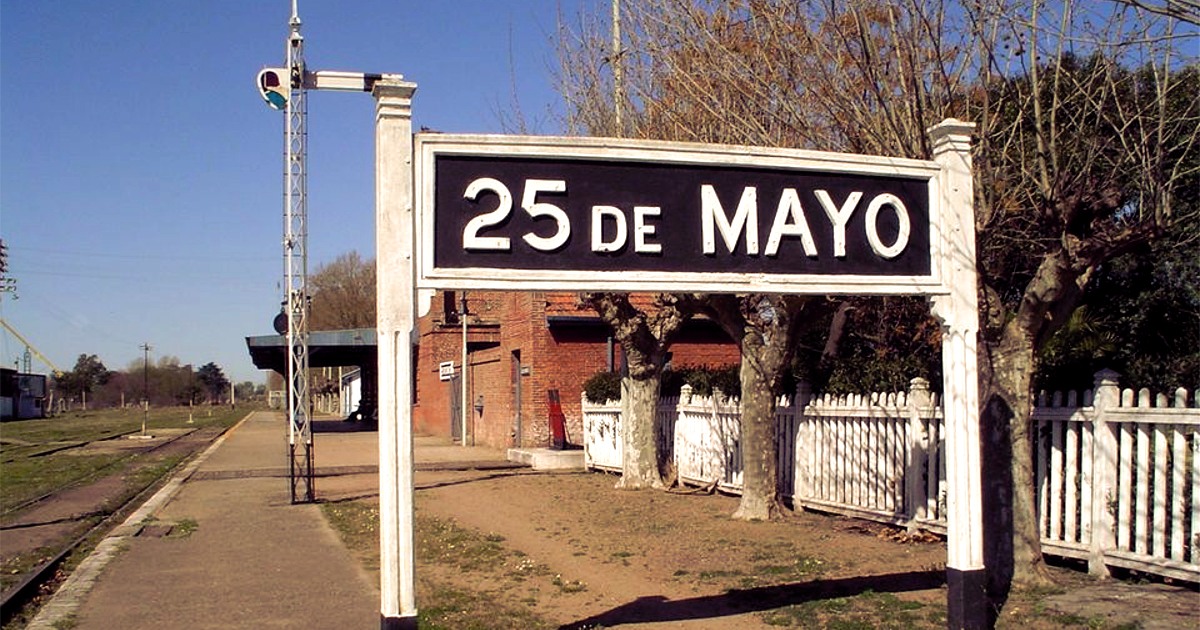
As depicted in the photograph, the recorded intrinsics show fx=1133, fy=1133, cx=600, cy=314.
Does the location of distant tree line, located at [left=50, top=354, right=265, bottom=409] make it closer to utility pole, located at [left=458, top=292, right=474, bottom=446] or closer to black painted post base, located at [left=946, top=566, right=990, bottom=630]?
utility pole, located at [left=458, top=292, right=474, bottom=446]

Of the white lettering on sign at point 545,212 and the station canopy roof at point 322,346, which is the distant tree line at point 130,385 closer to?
the station canopy roof at point 322,346

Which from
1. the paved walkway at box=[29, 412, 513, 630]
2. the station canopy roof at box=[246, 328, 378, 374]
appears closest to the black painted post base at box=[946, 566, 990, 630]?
the paved walkway at box=[29, 412, 513, 630]

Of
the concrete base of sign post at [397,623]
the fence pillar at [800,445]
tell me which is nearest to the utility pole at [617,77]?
the fence pillar at [800,445]

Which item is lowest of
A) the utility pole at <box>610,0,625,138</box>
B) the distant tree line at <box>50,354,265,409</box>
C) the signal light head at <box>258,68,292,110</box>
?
the distant tree line at <box>50,354,265,409</box>

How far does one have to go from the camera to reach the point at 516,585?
9664 millimetres

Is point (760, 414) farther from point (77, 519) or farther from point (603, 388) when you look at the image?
point (77, 519)

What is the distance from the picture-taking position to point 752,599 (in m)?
8.57

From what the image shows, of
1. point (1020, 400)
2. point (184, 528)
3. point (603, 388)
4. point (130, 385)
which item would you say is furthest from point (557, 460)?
point (130, 385)

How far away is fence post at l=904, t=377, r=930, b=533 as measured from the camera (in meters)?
11.2

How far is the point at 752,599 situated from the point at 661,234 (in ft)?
11.7

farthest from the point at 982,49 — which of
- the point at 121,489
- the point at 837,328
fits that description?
the point at 121,489

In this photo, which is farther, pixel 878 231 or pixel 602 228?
pixel 878 231

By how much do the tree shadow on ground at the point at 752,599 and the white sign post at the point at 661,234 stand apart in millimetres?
1843

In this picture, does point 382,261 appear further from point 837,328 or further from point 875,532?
point 837,328
